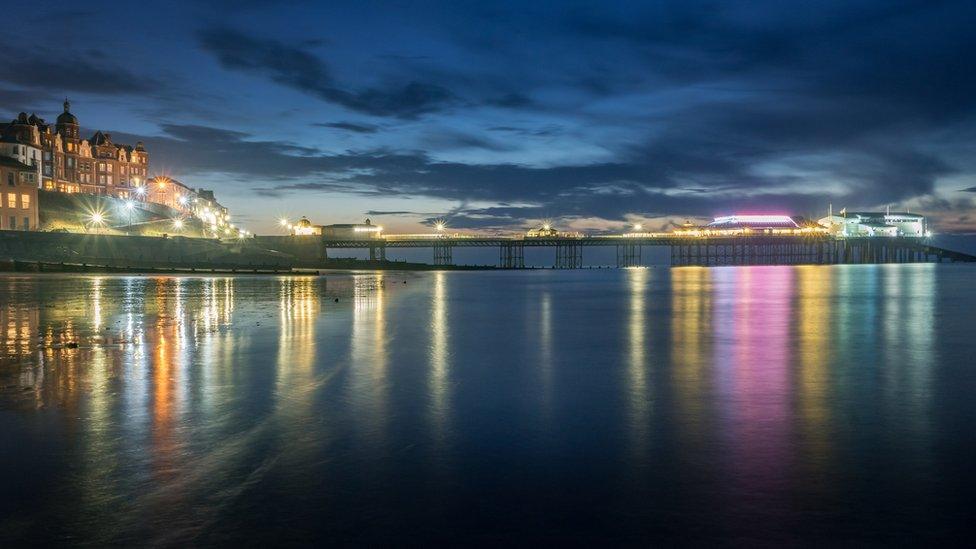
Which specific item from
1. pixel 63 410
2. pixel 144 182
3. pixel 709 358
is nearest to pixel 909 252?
pixel 144 182

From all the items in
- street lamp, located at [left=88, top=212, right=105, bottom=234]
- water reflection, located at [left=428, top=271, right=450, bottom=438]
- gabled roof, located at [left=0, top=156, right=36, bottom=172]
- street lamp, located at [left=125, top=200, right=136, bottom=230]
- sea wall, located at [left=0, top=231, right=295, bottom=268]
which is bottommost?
water reflection, located at [left=428, top=271, right=450, bottom=438]

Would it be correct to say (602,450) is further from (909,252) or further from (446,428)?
(909,252)

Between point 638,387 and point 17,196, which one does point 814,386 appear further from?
point 17,196

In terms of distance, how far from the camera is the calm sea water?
6.44 m

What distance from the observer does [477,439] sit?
9320mm

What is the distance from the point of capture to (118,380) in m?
13.4

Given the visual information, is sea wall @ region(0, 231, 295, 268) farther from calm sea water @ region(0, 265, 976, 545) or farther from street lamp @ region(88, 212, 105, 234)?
calm sea water @ region(0, 265, 976, 545)

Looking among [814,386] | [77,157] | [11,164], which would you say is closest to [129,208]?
[11,164]

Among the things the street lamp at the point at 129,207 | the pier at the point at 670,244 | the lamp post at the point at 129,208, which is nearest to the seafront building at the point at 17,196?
the lamp post at the point at 129,208

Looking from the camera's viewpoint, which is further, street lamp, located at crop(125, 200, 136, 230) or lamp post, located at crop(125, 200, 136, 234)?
street lamp, located at crop(125, 200, 136, 230)

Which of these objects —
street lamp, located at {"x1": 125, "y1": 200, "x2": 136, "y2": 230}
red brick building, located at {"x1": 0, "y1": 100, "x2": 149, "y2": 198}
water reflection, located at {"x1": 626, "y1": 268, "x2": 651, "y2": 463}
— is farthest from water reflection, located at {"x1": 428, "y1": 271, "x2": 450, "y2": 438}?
red brick building, located at {"x1": 0, "y1": 100, "x2": 149, "y2": 198}

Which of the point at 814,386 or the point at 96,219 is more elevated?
the point at 96,219

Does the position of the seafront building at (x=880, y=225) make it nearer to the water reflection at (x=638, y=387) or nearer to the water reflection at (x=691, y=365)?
the water reflection at (x=691, y=365)

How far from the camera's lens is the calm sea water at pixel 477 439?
644 centimetres
